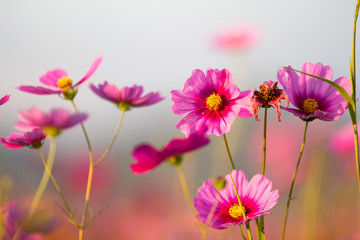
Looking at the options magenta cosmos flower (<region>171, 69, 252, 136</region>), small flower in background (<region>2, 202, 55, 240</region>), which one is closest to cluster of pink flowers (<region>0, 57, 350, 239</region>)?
magenta cosmos flower (<region>171, 69, 252, 136</region>)

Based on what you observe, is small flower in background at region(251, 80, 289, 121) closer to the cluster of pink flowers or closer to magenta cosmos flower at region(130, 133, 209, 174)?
the cluster of pink flowers

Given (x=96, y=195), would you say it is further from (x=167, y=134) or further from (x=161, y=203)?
(x=167, y=134)

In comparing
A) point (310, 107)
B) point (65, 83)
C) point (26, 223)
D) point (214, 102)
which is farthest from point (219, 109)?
point (26, 223)

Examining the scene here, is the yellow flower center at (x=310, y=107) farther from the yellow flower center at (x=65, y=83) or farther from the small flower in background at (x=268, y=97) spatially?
the yellow flower center at (x=65, y=83)

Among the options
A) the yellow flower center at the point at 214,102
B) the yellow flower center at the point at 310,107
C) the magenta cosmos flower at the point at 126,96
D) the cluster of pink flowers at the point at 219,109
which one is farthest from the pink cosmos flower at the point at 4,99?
the yellow flower center at the point at 310,107

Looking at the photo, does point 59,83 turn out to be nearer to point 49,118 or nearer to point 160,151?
point 49,118

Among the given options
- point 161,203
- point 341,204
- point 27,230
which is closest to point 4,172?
point 27,230

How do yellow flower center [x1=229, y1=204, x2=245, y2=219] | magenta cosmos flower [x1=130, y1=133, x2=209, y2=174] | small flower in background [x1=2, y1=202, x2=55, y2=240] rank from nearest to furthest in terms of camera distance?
magenta cosmos flower [x1=130, y1=133, x2=209, y2=174] < yellow flower center [x1=229, y1=204, x2=245, y2=219] < small flower in background [x1=2, y1=202, x2=55, y2=240]
